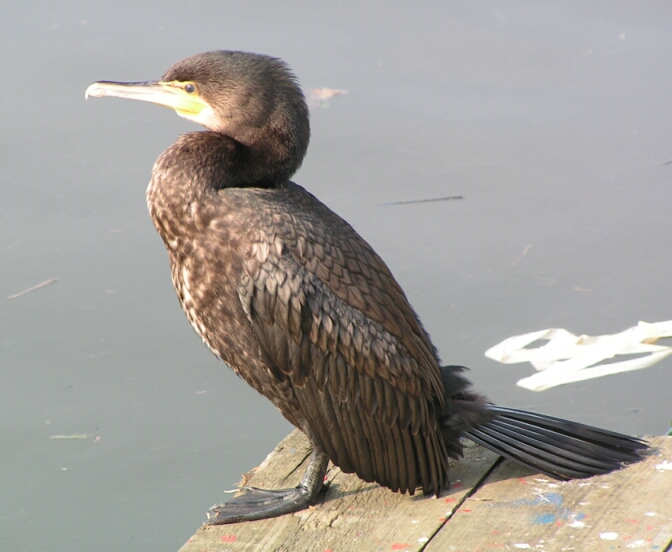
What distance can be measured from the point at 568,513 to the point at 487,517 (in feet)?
0.74

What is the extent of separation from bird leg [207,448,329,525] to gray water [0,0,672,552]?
75 centimetres

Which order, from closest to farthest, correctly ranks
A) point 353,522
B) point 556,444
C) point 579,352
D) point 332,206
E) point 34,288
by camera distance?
point 353,522 < point 556,444 < point 579,352 < point 34,288 < point 332,206

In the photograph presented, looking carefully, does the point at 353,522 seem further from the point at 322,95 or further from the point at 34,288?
the point at 322,95

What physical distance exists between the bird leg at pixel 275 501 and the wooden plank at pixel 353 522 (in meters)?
0.02

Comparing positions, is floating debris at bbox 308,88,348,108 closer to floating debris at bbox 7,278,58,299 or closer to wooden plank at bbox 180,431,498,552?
floating debris at bbox 7,278,58,299

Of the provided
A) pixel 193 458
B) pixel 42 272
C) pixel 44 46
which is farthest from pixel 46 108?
pixel 193 458

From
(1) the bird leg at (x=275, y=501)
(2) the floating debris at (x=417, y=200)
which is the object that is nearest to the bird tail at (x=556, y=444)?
(1) the bird leg at (x=275, y=501)

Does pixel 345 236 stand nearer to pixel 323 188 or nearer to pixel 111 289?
pixel 111 289

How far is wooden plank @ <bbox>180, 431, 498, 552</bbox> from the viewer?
110 inches

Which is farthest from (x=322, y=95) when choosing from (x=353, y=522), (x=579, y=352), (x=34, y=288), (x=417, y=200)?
(x=353, y=522)

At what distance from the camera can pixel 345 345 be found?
2828mm

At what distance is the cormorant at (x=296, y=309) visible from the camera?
280 centimetres

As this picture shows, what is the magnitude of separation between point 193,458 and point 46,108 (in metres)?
3.03

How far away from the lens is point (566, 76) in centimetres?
670
